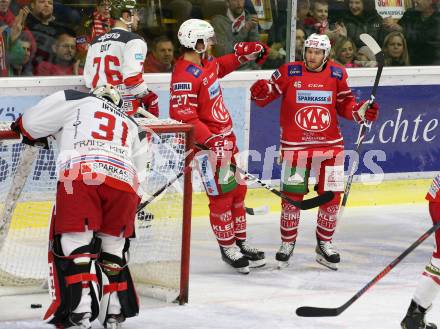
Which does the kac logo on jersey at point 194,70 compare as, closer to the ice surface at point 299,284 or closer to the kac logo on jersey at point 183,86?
the kac logo on jersey at point 183,86

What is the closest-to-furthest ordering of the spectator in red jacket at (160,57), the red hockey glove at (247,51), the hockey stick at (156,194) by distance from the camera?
the hockey stick at (156,194) < the red hockey glove at (247,51) < the spectator in red jacket at (160,57)

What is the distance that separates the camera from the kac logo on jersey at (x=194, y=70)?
5.89 metres

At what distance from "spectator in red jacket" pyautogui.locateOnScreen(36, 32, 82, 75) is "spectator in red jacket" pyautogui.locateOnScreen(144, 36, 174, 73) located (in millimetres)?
496

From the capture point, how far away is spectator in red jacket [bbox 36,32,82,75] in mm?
6676

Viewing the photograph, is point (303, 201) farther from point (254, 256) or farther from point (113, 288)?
point (113, 288)

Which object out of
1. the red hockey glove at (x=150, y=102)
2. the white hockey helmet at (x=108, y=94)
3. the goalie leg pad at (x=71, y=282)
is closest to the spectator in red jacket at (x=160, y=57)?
the red hockey glove at (x=150, y=102)

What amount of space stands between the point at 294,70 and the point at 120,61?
96cm

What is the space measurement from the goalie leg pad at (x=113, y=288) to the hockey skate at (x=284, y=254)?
1.47 meters

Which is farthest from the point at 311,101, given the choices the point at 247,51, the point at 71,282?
the point at 71,282

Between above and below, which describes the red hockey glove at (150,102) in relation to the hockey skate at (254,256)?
above

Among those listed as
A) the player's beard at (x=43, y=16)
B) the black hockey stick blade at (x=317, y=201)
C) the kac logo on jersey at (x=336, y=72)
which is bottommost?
the black hockey stick blade at (x=317, y=201)

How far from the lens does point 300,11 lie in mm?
7555

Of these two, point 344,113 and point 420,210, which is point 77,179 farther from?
point 420,210

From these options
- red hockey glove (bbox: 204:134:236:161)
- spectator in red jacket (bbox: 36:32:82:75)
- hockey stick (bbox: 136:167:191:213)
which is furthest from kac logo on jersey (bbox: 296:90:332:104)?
spectator in red jacket (bbox: 36:32:82:75)
